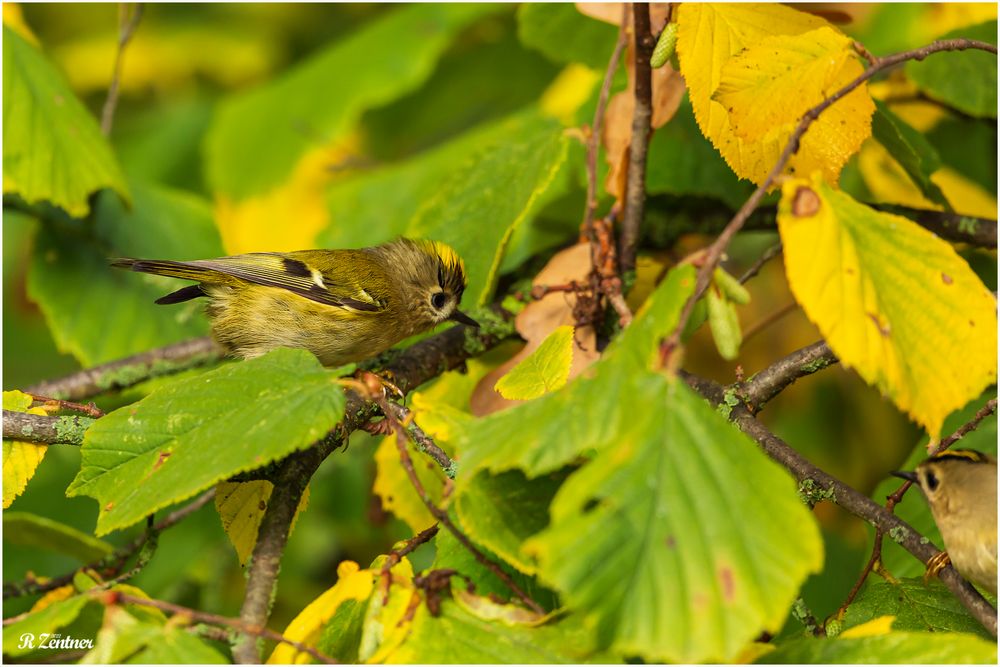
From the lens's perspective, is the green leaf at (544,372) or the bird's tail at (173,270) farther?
the bird's tail at (173,270)

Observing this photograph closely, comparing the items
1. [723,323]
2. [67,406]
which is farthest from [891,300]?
[67,406]

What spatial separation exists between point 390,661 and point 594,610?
349 mm

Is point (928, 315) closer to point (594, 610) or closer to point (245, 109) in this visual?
point (594, 610)

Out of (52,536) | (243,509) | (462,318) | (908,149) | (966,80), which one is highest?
(966,80)

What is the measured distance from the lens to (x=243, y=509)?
1.83 m

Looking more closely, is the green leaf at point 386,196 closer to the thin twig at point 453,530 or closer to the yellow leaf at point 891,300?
the thin twig at point 453,530

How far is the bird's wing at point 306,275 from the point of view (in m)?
2.88

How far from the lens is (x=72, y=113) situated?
2949 mm

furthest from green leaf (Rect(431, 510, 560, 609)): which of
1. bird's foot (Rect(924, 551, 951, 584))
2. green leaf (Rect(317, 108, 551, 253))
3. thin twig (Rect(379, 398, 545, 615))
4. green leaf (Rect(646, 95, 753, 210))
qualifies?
green leaf (Rect(317, 108, 551, 253))

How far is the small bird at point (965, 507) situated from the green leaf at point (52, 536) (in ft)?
5.43

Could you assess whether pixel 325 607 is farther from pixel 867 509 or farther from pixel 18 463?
pixel 867 509

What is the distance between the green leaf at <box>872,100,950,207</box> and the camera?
2.15 meters

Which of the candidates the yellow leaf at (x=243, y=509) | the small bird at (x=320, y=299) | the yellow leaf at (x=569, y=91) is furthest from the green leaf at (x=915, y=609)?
the yellow leaf at (x=569, y=91)

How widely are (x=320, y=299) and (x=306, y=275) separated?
0.31 ft
